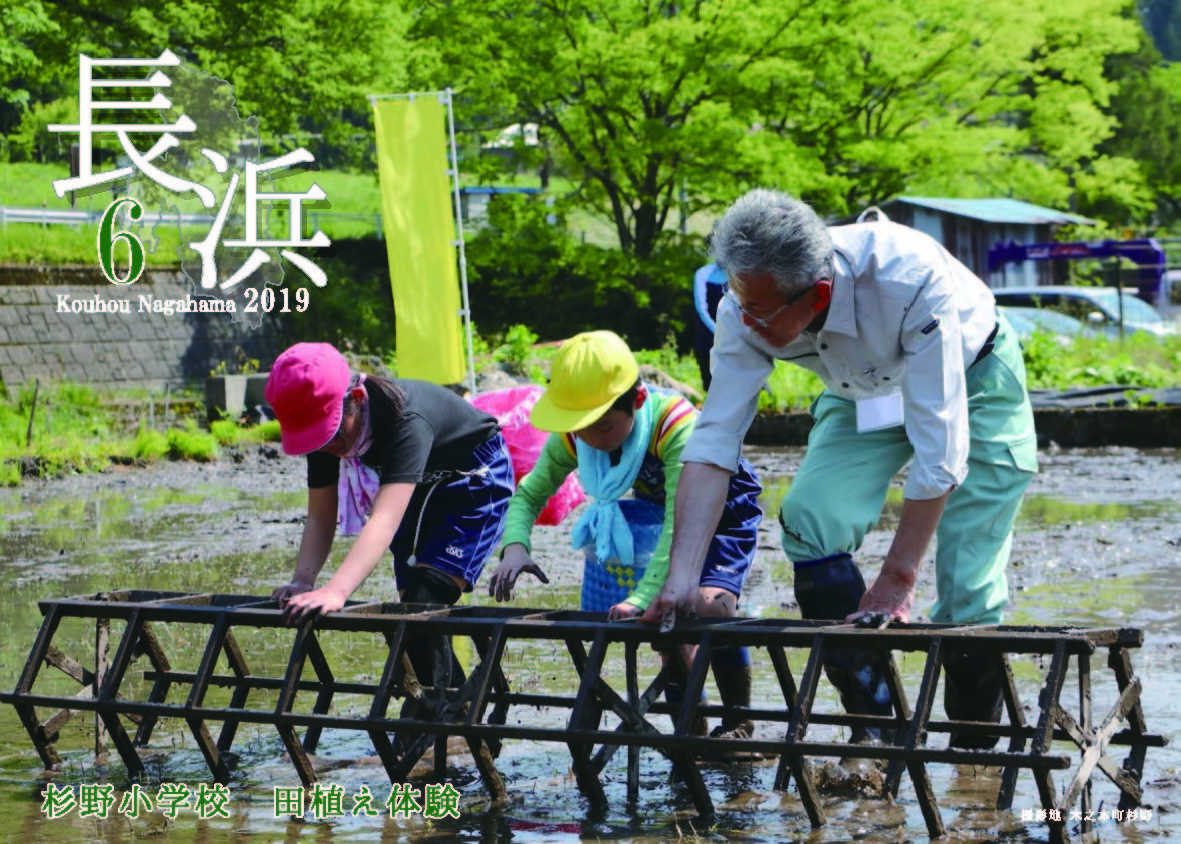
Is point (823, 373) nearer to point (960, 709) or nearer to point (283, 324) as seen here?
point (960, 709)

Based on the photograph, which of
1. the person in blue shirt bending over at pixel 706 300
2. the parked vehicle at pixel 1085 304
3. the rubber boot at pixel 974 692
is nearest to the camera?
the rubber boot at pixel 974 692

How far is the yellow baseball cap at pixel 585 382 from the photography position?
179 inches

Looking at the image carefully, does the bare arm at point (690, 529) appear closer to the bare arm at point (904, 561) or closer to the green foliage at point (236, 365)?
the bare arm at point (904, 561)

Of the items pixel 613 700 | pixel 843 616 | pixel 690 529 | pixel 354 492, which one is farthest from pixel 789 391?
pixel 690 529

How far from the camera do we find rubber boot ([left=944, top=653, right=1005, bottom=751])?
4508mm

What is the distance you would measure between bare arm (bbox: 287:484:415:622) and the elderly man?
995 mm

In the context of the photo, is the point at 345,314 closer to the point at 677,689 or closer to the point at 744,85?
the point at 744,85

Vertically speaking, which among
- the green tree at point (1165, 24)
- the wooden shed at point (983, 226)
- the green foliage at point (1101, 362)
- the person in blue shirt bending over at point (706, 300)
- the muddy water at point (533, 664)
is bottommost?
the muddy water at point (533, 664)

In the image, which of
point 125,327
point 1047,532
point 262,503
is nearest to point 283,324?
point 125,327

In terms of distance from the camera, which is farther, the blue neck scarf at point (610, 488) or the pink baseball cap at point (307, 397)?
the blue neck scarf at point (610, 488)

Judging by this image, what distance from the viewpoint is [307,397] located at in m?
4.66

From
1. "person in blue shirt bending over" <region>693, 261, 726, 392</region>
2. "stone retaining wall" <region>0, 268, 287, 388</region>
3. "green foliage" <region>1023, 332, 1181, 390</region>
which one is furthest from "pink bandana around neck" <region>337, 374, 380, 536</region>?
"stone retaining wall" <region>0, 268, 287, 388</region>

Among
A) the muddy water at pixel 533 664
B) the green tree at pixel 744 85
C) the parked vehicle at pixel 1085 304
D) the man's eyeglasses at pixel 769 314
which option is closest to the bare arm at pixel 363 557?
the muddy water at pixel 533 664

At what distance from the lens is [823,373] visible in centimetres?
427
